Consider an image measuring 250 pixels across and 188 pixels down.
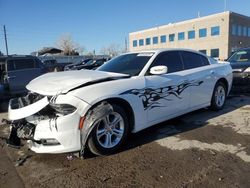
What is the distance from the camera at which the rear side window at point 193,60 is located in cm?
553

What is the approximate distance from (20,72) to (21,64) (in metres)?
0.37

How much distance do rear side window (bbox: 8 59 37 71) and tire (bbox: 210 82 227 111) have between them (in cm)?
736

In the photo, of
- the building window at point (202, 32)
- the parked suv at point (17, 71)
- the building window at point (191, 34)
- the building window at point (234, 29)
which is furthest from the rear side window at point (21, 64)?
the building window at point (191, 34)

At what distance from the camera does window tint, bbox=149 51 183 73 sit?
4910mm

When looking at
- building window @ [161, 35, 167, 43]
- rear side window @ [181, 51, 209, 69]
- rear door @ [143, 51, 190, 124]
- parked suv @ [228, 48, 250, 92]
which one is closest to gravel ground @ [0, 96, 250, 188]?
rear door @ [143, 51, 190, 124]

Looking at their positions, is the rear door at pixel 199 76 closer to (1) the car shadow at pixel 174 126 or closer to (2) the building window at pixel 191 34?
(1) the car shadow at pixel 174 126

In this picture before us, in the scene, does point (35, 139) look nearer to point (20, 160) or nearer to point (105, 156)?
point (20, 160)

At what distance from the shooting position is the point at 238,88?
855 cm

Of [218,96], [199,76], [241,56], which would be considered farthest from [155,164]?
[241,56]

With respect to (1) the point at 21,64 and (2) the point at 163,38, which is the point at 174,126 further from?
(2) the point at 163,38

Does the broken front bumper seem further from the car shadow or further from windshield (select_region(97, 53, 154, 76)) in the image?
windshield (select_region(97, 53, 154, 76))

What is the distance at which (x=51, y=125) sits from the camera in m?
3.49

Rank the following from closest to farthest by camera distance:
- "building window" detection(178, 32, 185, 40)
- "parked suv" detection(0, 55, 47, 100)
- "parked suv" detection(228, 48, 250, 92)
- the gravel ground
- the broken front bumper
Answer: the gravel ground → the broken front bumper → "parked suv" detection(228, 48, 250, 92) → "parked suv" detection(0, 55, 47, 100) → "building window" detection(178, 32, 185, 40)

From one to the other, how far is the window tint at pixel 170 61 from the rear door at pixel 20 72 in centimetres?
649
